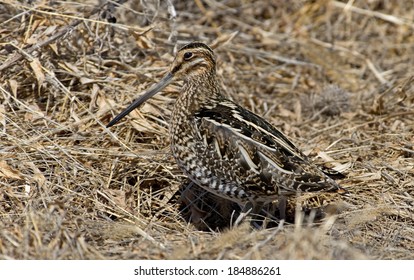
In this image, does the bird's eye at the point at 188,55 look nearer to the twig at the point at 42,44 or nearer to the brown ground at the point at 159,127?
the brown ground at the point at 159,127

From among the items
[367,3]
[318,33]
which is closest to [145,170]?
[318,33]

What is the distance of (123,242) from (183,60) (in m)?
1.29

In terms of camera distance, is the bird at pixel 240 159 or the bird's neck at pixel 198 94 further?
the bird's neck at pixel 198 94

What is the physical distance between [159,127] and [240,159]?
1.14 metres

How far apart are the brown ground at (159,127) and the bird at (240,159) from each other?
23 cm

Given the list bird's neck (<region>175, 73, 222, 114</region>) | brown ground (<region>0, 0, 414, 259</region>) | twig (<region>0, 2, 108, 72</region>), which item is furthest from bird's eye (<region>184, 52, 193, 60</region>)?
twig (<region>0, 2, 108, 72</region>)

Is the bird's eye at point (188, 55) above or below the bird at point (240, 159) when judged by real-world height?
above

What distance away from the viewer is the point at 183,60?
16.2 feet

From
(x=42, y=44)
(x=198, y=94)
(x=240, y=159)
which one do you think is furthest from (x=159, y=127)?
(x=240, y=159)

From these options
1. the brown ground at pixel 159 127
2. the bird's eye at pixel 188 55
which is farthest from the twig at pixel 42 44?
the bird's eye at pixel 188 55

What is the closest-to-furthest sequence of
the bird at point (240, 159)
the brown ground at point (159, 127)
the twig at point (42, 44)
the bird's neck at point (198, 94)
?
the brown ground at point (159, 127)
the bird at point (240, 159)
the bird's neck at point (198, 94)
the twig at point (42, 44)

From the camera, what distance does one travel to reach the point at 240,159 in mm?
4539

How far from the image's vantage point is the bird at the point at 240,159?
4500 mm

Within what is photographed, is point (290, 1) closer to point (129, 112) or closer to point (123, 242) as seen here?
point (129, 112)
